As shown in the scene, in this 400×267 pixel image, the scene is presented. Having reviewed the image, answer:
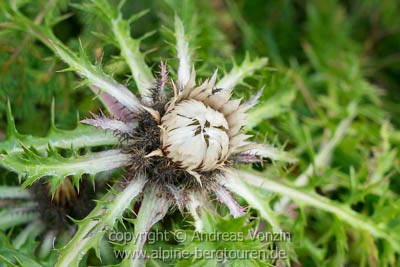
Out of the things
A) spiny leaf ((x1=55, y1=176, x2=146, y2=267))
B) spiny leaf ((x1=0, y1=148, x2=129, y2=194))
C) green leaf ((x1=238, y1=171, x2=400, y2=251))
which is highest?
green leaf ((x1=238, y1=171, x2=400, y2=251))

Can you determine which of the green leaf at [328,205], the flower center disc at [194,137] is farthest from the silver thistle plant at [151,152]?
the green leaf at [328,205]

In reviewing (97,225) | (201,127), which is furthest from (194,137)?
(97,225)

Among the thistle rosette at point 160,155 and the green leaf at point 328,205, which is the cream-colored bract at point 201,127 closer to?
the thistle rosette at point 160,155

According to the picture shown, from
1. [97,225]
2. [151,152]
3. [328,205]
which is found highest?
[328,205]

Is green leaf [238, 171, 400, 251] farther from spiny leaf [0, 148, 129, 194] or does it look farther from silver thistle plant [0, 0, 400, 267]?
spiny leaf [0, 148, 129, 194]

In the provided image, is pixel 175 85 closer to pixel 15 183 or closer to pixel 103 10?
pixel 103 10

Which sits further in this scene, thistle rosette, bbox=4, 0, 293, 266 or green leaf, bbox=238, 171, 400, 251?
green leaf, bbox=238, 171, 400, 251

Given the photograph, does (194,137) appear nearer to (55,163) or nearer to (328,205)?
(55,163)

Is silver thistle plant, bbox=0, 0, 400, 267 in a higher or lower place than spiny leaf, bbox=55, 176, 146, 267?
higher

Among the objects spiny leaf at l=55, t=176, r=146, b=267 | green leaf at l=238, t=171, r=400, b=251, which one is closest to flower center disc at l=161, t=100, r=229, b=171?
spiny leaf at l=55, t=176, r=146, b=267
